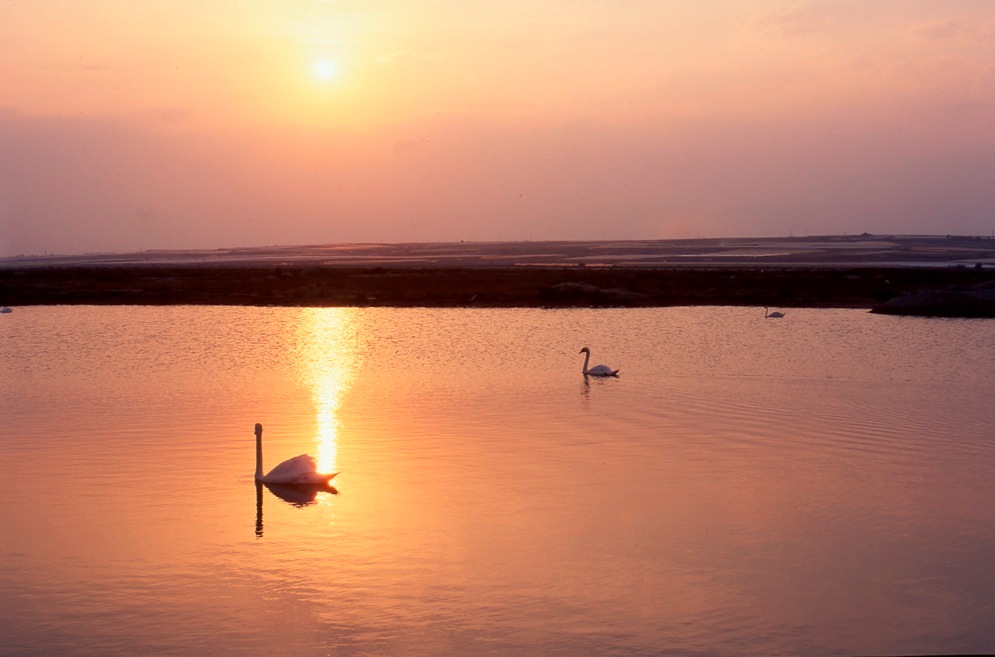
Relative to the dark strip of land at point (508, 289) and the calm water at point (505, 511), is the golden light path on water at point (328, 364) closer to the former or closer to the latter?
the calm water at point (505, 511)

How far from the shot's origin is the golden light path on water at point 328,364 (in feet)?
52.0

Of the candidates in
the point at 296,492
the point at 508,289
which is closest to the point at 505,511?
the point at 296,492

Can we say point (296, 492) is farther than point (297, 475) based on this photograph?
No

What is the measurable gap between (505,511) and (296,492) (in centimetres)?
260

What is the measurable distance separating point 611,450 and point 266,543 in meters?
5.71

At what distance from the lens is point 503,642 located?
805 cm

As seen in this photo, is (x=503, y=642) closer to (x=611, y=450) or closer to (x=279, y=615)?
(x=279, y=615)

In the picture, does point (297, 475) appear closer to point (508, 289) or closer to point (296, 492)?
point (296, 492)

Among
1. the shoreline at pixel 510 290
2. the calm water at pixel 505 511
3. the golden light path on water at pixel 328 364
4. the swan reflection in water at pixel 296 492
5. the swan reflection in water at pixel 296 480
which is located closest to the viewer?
the calm water at pixel 505 511

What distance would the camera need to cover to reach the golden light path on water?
623 inches

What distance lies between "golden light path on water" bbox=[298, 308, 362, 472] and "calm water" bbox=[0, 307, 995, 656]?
15 cm

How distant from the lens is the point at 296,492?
1255 centimetres

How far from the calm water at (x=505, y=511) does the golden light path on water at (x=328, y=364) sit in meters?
0.15

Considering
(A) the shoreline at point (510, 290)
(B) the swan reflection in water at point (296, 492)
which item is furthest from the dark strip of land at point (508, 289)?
(B) the swan reflection in water at point (296, 492)
